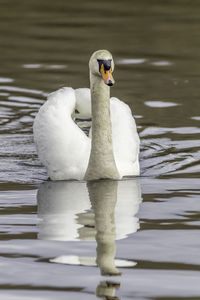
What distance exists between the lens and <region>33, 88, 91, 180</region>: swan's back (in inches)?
383

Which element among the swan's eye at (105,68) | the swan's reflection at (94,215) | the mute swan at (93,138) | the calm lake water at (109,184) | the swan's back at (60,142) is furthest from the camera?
the swan's back at (60,142)

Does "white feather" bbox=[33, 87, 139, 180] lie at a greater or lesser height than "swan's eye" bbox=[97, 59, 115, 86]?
lesser

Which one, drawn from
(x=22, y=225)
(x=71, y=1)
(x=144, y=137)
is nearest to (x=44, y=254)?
(x=22, y=225)

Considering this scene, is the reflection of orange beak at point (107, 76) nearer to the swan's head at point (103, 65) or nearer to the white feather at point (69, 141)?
the swan's head at point (103, 65)

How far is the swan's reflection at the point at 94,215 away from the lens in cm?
679

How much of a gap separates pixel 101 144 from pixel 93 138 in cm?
13

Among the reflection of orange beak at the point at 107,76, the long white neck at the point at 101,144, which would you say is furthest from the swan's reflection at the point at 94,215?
the reflection of orange beak at the point at 107,76

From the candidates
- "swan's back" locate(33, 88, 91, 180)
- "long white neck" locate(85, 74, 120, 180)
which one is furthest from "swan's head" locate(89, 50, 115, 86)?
"swan's back" locate(33, 88, 91, 180)

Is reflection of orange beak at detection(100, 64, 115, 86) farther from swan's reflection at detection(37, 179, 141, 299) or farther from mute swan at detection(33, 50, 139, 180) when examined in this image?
swan's reflection at detection(37, 179, 141, 299)

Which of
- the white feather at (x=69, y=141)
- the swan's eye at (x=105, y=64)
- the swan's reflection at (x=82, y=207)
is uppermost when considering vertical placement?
the swan's eye at (x=105, y=64)

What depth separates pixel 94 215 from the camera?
8234 millimetres

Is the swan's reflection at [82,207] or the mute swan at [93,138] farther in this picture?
the mute swan at [93,138]

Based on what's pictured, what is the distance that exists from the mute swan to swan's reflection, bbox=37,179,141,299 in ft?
0.53

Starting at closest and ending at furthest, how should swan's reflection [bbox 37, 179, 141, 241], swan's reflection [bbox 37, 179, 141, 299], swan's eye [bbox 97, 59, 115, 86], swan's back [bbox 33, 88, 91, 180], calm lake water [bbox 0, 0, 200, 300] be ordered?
calm lake water [bbox 0, 0, 200, 300] < swan's reflection [bbox 37, 179, 141, 299] < swan's reflection [bbox 37, 179, 141, 241] < swan's eye [bbox 97, 59, 115, 86] < swan's back [bbox 33, 88, 91, 180]
